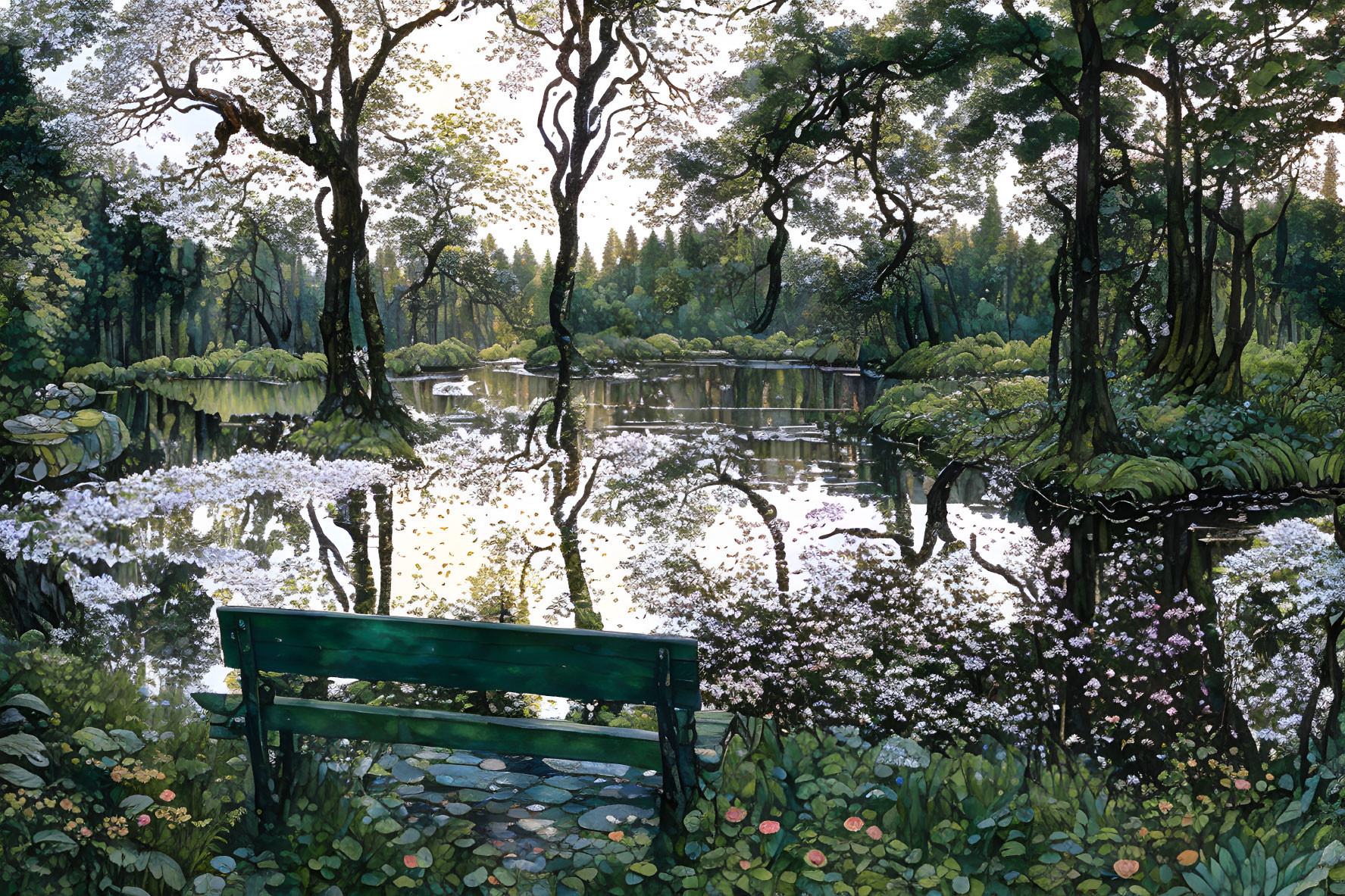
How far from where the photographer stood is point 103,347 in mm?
5703

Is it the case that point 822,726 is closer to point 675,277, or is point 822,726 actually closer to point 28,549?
point 675,277

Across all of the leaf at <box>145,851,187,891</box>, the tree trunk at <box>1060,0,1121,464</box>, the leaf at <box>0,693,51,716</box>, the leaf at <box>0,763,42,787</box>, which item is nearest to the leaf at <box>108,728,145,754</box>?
the leaf at <box>0,693,51,716</box>

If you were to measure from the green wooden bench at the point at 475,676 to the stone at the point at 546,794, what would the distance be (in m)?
0.57

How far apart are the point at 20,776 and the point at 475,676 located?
1.88m

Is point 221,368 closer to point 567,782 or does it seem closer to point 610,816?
point 567,782

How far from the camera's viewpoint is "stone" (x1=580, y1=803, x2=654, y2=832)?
3.53m

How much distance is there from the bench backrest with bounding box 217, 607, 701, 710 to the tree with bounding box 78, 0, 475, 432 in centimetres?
223

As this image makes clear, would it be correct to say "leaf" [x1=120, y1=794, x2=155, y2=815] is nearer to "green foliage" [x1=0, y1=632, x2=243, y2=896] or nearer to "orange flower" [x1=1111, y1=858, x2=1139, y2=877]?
"green foliage" [x1=0, y1=632, x2=243, y2=896]

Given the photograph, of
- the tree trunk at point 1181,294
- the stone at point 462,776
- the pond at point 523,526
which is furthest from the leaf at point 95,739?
the tree trunk at point 1181,294

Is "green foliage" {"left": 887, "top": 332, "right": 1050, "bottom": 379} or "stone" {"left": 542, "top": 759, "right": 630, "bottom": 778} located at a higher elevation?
"green foliage" {"left": 887, "top": 332, "right": 1050, "bottom": 379}

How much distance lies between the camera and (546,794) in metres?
3.78

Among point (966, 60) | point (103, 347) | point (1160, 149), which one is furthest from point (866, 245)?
point (103, 347)

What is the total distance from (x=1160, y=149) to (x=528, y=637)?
3522mm

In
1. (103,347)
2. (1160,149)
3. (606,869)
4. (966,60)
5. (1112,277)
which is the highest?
(966,60)
